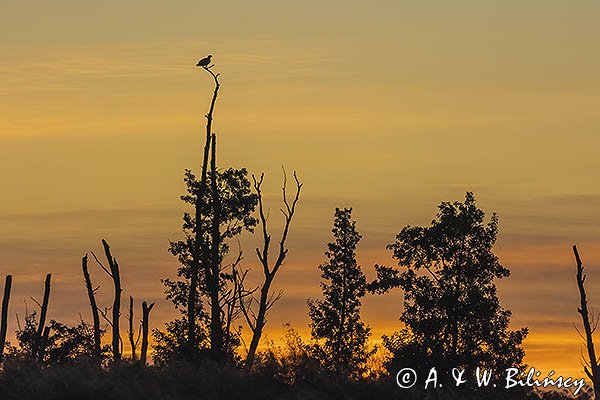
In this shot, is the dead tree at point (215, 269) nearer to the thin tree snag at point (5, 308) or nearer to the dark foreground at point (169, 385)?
the thin tree snag at point (5, 308)

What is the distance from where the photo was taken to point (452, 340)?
6888 centimetres

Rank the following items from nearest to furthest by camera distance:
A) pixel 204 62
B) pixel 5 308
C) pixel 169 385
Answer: pixel 169 385 < pixel 204 62 < pixel 5 308

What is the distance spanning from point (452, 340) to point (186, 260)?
13708 millimetres

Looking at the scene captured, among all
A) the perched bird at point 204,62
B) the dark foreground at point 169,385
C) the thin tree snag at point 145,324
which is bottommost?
the dark foreground at point 169,385

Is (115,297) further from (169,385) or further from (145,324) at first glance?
(169,385)

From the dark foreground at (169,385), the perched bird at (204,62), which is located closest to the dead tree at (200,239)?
the perched bird at (204,62)

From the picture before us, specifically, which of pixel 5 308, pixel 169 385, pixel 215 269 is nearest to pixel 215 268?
pixel 215 269

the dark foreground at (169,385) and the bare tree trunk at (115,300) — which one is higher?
the bare tree trunk at (115,300)

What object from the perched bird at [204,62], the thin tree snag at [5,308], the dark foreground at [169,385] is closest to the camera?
the dark foreground at [169,385]

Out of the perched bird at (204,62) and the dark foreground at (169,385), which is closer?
the dark foreground at (169,385)

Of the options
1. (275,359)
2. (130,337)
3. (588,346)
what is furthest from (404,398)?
(130,337)

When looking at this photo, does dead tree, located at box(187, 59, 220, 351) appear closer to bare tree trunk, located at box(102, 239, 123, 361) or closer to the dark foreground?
bare tree trunk, located at box(102, 239, 123, 361)

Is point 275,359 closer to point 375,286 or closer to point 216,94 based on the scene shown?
point 216,94

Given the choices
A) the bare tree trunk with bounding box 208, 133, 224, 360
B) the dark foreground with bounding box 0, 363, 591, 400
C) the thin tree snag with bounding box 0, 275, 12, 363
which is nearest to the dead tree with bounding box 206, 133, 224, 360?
the bare tree trunk with bounding box 208, 133, 224, 360
